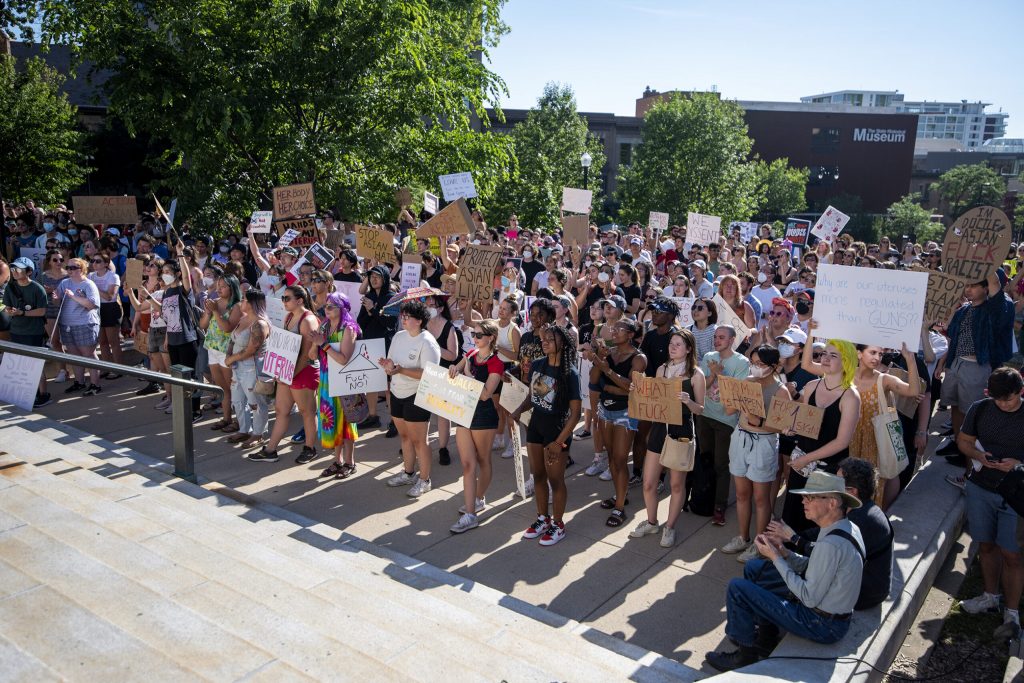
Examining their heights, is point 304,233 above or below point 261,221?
below

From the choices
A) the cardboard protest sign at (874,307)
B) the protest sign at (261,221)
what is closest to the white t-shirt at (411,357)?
the cardboard protest sign at (874,307)

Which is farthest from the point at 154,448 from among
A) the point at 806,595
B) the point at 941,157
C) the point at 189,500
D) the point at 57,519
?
the point at 941,157

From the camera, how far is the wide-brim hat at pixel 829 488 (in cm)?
442

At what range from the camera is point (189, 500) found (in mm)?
6344

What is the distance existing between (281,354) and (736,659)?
547 cm

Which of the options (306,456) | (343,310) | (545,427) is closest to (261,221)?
(343,310)

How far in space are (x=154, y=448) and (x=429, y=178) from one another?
1044 cm

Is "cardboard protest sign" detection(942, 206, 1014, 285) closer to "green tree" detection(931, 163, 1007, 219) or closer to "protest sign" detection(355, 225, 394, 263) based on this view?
"protest sign" detection(355, 225, 394, 263)

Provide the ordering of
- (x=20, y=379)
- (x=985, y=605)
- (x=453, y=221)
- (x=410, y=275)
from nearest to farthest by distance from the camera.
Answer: (x=985, y=605), (x=20, y=379), (x=410, y=275), (x=453, y=221)

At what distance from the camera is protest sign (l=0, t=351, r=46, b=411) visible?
8.80 m

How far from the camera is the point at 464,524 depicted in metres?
6.70

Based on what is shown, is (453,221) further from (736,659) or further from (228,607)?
(736,659)

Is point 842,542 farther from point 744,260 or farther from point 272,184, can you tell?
point 272,184

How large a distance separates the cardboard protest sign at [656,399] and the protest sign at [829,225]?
10033 mm
